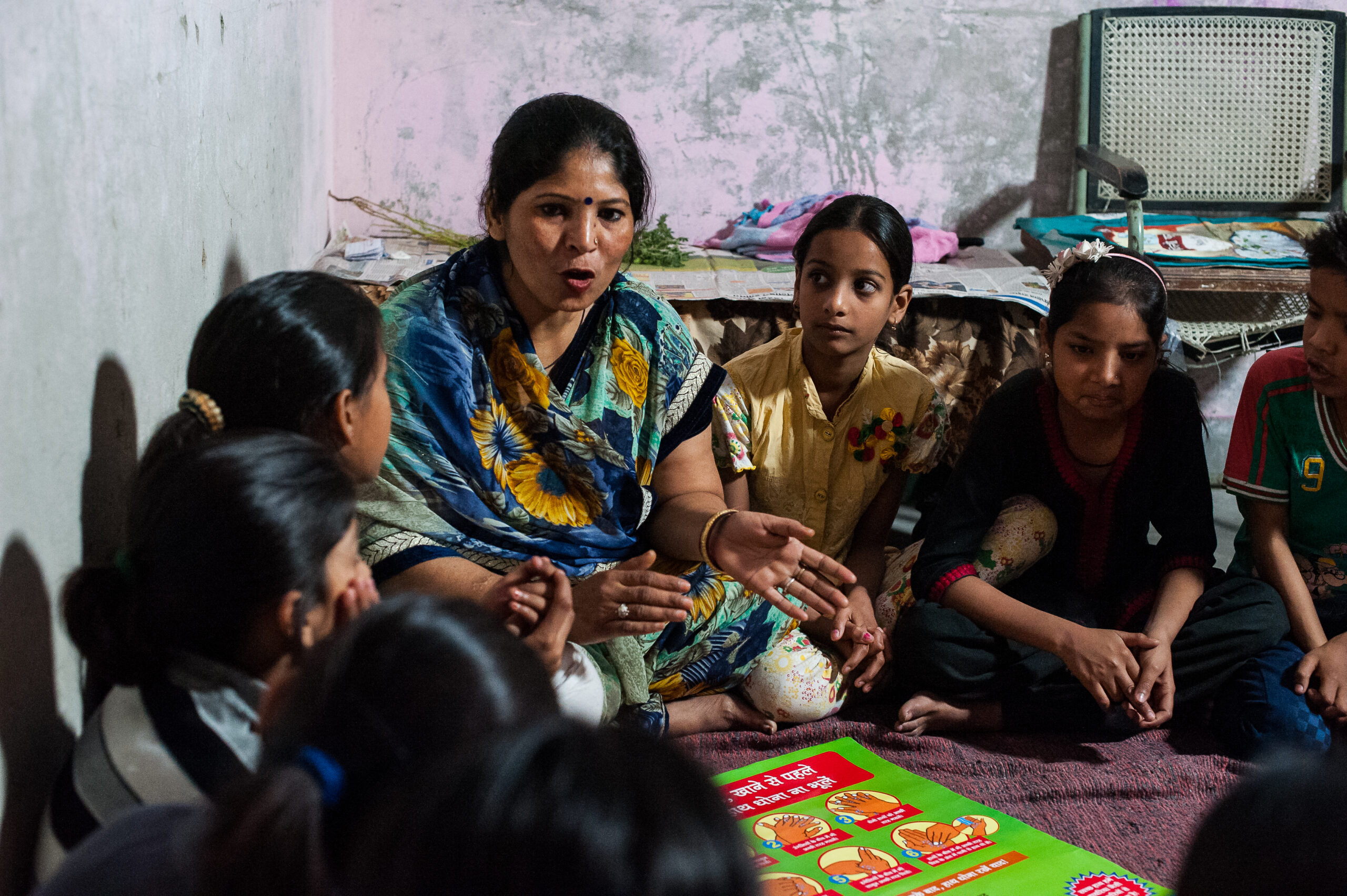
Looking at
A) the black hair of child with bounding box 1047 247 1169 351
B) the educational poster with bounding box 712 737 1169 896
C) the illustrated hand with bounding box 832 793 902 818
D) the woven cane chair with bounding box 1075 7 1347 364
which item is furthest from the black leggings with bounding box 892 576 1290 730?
the woven cane chair with bounding box 1075 7 1347 364

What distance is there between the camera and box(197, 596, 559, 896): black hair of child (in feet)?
2.13

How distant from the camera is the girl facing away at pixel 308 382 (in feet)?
4.18

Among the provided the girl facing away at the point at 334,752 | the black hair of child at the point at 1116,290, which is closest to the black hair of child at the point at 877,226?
the black hair of child at the point at 1116,290

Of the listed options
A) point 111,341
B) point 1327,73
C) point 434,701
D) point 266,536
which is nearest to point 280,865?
point 434,701

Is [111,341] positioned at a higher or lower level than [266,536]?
higher

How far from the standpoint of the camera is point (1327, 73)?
154 inches

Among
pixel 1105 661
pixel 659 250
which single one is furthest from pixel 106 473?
pixel 659 250

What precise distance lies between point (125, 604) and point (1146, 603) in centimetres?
174

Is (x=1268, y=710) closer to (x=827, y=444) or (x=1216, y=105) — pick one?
(x=827, y=444)

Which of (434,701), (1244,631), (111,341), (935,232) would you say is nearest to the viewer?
(434,701)

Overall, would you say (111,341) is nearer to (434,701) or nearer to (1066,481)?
(434,701)

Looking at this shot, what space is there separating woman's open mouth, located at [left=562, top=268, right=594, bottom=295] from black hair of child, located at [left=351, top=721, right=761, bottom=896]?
1184 mm

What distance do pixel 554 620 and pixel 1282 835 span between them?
2.86 feet

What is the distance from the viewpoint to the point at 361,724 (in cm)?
73
